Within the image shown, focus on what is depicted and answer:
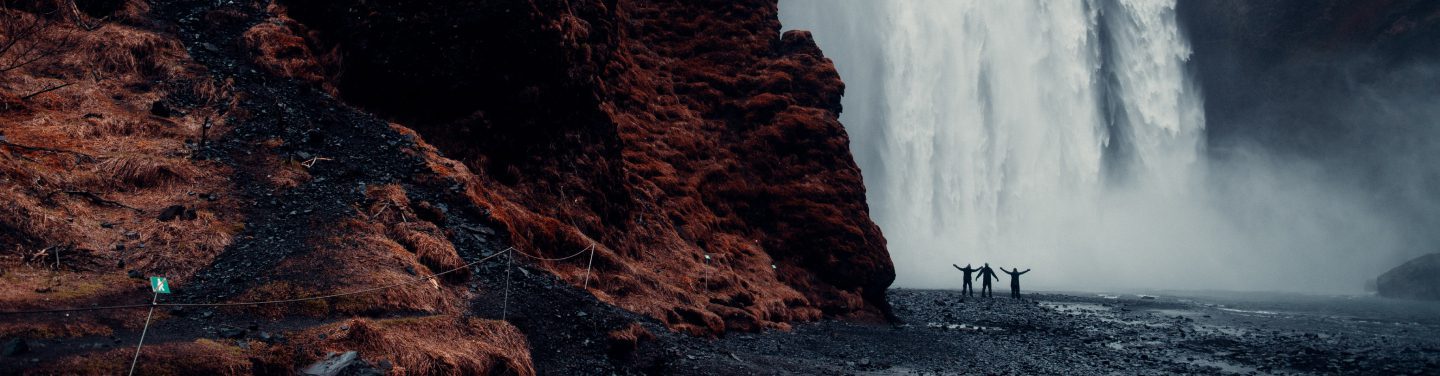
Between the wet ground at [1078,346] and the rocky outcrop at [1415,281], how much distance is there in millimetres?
22170

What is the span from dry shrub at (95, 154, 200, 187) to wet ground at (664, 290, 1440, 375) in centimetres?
770

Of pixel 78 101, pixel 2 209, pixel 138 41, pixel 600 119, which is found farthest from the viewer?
pixel 600 119

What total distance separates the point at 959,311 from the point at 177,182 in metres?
24.4

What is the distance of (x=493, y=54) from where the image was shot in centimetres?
1565

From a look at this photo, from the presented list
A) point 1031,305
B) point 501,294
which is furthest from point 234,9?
point 1031,305

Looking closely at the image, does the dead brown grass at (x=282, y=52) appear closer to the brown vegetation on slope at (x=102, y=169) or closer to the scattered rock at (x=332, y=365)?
the brown vegetation on slope at (x=102, y=169)

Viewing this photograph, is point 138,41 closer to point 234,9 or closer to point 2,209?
point 234,9

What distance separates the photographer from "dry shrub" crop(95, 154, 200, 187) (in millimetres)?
9938

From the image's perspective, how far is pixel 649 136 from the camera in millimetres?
22844

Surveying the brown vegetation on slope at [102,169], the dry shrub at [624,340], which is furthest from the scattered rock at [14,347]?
the dry shrub at [624,340]

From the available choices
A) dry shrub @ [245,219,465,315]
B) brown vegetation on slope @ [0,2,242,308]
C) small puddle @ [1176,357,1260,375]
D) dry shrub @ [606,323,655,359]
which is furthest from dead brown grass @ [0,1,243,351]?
small puddle @ [1176,357,1260,375]

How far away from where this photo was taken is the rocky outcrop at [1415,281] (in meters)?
43.2

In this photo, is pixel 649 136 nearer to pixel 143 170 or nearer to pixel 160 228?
pixel 143 170

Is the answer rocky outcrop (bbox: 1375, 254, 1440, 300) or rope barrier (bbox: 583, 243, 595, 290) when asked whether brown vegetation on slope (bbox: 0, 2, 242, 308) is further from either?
rocky outcrop (bbox: 1375, 254, 1440, 300)
